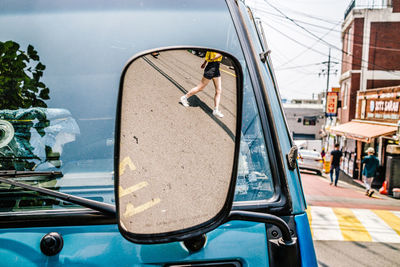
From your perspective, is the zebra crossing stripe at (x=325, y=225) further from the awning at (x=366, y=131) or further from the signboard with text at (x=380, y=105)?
the signboard with text at (x=380, y=105)

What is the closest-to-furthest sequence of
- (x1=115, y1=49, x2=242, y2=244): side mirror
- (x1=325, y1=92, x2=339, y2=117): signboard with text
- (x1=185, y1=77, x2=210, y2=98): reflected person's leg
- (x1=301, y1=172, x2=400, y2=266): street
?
(x1=115, y1=49, x2=242, y2=244): side mirror, (x1=185, y1=77, x2=210, y2=98): reflected person's leg, (x1=301, y1=172, x2=400, y2=266): street, (x1=325, y1=92, x2=339, y2=117): signboard with text

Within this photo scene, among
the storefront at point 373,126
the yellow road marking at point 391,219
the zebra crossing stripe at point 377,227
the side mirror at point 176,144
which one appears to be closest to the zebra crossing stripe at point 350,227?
the zebra crossing stripe at point 377,227

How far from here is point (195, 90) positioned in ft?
3.32

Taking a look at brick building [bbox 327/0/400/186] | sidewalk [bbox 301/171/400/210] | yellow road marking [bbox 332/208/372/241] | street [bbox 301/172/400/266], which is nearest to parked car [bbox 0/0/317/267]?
street [bbox 301/172/400/266]

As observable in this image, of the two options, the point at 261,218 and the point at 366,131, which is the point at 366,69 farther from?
the point at 261,218

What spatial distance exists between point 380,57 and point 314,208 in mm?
19320

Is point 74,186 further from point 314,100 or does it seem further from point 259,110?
point 314,100

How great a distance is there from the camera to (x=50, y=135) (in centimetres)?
141

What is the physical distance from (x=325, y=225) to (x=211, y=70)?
719cm

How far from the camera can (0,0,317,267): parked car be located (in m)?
0.95

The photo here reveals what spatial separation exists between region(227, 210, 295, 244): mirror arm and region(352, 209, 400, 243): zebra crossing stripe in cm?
635

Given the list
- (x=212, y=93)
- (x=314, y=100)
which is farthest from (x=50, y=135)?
(x=314, y=100)

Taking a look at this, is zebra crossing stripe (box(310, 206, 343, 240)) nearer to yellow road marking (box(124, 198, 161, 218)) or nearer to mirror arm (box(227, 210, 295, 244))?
mirror arm (box(227, 210, 295, 244))

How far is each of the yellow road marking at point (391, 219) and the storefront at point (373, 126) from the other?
8011 mm
